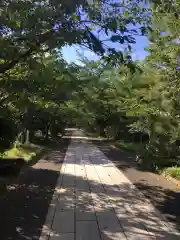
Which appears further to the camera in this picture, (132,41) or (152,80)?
(152,80)

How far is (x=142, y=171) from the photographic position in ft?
40.3

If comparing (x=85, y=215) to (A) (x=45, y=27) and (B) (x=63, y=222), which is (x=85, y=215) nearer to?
(B) (x=63, y=222)

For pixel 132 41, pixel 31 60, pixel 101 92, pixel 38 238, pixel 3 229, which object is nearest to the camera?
pixel 132 41

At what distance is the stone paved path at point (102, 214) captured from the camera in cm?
520

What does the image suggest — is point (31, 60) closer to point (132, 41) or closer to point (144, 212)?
point (132, 41)

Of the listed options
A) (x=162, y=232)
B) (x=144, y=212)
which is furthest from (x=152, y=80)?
(x=162, y=232)

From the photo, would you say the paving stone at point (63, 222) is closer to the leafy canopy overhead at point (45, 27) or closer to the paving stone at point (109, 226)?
the paving stone at point (109, 226)

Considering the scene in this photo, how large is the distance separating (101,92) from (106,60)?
2555cm

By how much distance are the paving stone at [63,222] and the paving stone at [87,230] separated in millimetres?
128

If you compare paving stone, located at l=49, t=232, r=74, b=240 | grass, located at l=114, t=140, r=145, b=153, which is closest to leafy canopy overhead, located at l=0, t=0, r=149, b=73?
paving stone, located at l=49, t=232, r=74, b=240

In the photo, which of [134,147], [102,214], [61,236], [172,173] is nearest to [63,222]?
[61,236]

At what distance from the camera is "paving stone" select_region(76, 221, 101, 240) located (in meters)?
5.04

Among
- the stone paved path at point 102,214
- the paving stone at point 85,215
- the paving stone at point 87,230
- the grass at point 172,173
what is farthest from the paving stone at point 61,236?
the grass at point 172,173

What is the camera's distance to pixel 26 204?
6938 mm
